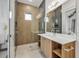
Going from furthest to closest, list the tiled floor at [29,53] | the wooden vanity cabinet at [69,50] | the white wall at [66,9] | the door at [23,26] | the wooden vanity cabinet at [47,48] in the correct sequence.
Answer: the door at [23,26], the tiled floor at [29,53], the wooden vanity cabinet at [47,48], the white wall at [66,9], the wooden vanity cabinet at [69,50]

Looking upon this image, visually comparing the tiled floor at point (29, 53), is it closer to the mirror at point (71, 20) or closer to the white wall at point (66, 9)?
the white wall at point (66, 9)

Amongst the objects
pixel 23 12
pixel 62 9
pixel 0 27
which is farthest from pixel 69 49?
pixel 23 12

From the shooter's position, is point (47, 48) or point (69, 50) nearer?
point (69, 50)

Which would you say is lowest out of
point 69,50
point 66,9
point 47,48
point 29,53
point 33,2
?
point 29,53

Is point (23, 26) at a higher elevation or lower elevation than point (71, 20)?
lower

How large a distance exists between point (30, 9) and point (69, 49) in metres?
4.29

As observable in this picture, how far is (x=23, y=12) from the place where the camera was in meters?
5.99

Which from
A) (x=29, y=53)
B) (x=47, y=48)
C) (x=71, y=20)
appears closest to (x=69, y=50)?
(x=71, y=20)

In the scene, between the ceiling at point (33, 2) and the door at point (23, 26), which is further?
the door at point (23, 26)

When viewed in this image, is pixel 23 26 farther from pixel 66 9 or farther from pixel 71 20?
pixel 71 20

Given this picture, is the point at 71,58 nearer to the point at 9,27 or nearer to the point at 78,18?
the point at 78,18

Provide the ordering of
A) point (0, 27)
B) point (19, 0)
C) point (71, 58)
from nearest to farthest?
point (71, 58) → point (0, 27) → point (19, 0)

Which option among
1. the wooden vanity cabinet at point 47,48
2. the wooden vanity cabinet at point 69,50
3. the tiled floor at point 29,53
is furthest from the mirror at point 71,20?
the tiled floor at point 29,53

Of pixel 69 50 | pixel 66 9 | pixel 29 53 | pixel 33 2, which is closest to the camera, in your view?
pixel 69 50
